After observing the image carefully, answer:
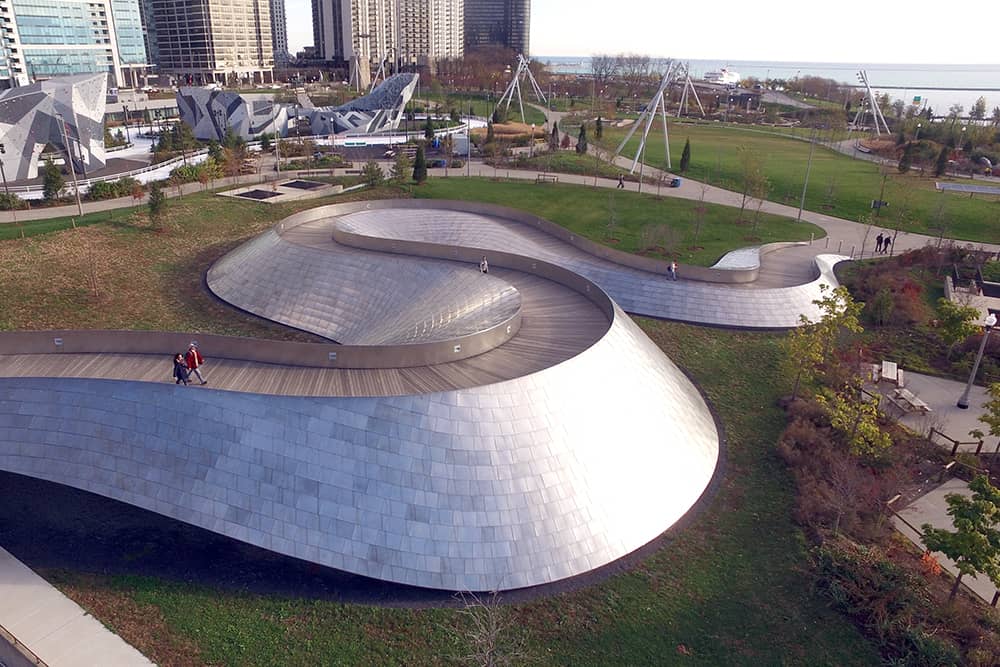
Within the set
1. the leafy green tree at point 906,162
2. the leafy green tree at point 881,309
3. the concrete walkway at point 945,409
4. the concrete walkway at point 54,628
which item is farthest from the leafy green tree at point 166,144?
the leafy green tree at point 906,162

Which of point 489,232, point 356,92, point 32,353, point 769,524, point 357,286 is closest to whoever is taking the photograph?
point 769,524

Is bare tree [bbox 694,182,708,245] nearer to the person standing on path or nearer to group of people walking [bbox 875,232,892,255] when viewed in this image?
group of people walking [bbox 875,232,892,255]

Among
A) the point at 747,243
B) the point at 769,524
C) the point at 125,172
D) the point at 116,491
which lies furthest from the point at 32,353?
the point at 125,172

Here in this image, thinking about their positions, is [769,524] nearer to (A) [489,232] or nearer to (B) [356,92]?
(A) [489,232]

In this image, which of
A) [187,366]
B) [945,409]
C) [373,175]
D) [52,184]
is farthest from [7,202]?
[945,409]

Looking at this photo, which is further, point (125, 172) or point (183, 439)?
point (125, 172)

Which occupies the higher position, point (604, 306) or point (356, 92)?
point (356, 92)

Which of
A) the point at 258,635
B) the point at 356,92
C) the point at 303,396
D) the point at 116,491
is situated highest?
the point at 356,92
